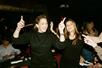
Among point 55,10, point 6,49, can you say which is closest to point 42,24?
point 6,49

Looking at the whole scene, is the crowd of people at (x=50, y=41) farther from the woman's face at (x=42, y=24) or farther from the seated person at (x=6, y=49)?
the seated person at (x=6, y=49)

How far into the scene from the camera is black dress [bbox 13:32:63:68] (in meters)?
3.39

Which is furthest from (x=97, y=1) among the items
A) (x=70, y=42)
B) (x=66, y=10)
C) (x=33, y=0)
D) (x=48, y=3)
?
(x=70, y=42)

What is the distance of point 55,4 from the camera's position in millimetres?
6578

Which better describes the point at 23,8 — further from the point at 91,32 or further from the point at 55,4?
the point at 91,32

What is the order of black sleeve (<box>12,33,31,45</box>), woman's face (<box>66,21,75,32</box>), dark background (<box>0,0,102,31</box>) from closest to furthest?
black sleeve (<box>12,33,31,45</box>) → woman's face (<box>66,21,75,32</box>) → dark background (<box>0,0,102,31</box>)

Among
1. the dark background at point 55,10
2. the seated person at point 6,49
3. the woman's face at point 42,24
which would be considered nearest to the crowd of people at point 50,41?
the woman's face at point 42,24

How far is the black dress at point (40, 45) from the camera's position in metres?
3.39

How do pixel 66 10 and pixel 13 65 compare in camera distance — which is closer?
pixel 13 65

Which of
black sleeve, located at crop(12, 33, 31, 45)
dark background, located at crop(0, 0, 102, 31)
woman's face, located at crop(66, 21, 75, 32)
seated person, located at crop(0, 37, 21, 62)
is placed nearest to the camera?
black sleeve, located at crop(12, 33, 31, 45)

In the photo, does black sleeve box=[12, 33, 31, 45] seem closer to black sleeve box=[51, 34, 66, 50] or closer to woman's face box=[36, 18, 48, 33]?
woman's face box=[36, 18, 48, 33]

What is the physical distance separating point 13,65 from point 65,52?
2.91 ft

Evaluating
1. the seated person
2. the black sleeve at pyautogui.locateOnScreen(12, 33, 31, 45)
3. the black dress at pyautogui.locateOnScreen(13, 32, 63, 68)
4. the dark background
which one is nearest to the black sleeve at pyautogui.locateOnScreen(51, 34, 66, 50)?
the black dress at pyautogui.locateOnScreen(13, 32, 63, 68)

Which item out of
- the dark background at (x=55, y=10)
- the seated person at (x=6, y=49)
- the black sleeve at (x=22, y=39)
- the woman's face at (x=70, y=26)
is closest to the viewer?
the black sleeve at (x=22, y=39)
